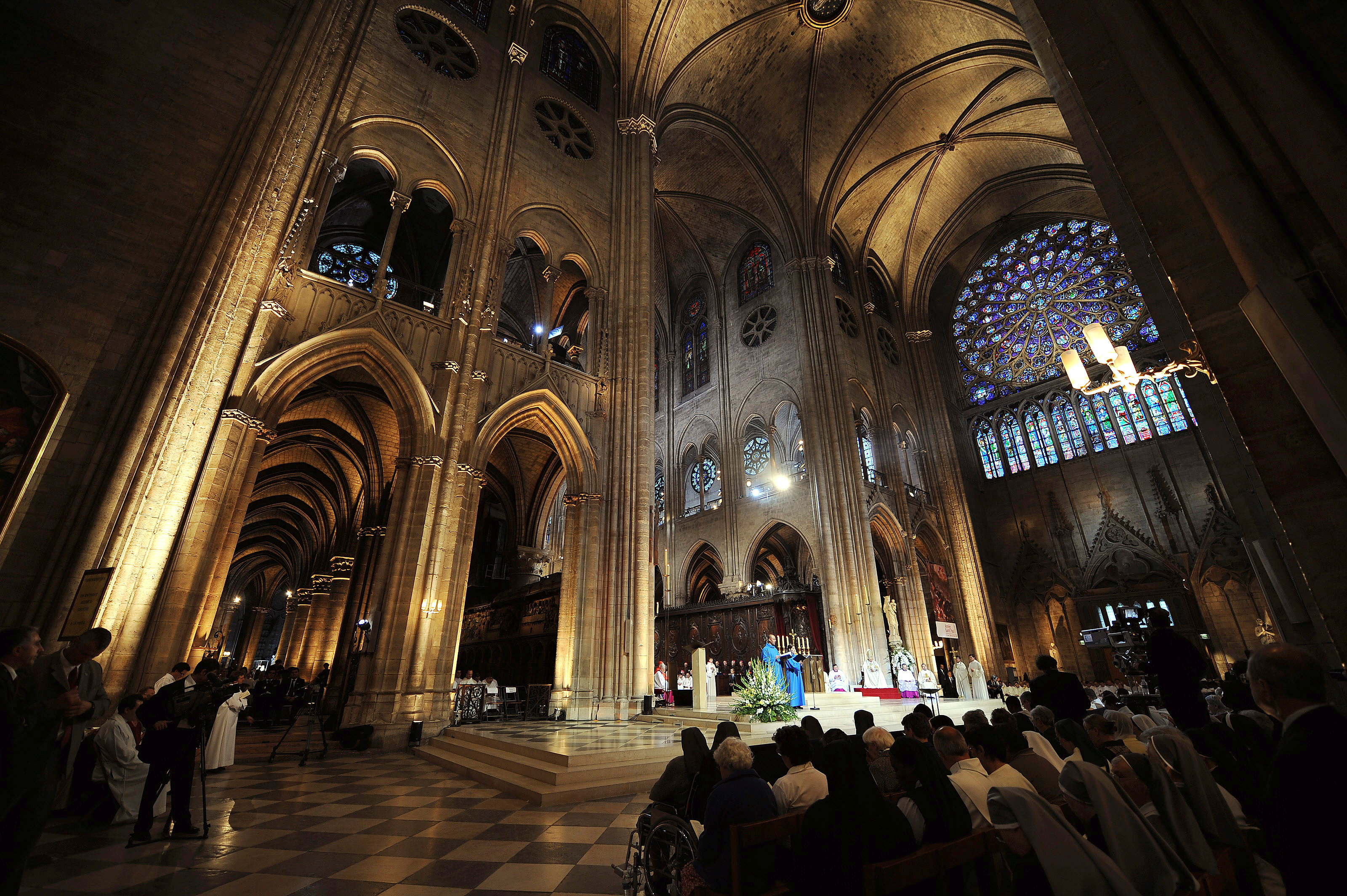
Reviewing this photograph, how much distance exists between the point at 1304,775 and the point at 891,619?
16294 millimetres

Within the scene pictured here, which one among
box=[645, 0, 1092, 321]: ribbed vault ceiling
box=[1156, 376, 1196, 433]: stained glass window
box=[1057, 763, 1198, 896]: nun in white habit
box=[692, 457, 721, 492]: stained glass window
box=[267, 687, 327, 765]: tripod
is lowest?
box=[267, 687, 327, 765]: tripod

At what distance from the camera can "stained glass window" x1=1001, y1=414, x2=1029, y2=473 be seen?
23141 millimetres

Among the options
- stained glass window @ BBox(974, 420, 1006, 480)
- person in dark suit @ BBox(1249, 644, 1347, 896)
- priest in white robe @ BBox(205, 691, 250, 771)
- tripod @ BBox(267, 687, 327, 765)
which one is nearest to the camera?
person in dark suit @ BBox(1249, 644, 1347, 896)

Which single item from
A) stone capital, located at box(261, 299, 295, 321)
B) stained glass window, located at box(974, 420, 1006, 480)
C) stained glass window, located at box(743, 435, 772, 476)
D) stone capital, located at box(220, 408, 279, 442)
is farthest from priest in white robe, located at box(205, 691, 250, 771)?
stained glass window, located at box(974, 420, 1006, 480)

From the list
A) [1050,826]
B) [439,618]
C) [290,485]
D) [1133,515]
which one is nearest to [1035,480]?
[1133,515]

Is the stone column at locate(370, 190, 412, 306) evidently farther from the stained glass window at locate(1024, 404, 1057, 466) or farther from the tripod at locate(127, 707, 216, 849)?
the stained glass window at locate(1024, 404, 1057, 466)

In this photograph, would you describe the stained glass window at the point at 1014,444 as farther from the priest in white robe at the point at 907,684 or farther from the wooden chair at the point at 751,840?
the wooden chair at the point at 751,840

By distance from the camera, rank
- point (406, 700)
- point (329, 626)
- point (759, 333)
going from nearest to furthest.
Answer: point (406, 700) < point (329, 626) < point (759, 333)

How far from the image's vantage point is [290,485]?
20.3 m

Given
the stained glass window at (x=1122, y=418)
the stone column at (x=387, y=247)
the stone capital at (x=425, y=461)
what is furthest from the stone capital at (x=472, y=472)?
the stained glass window at (x=1122, y=418)

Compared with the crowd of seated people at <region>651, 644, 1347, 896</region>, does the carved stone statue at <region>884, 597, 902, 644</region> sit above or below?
above

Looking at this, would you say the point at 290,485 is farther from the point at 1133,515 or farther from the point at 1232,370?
the point at 1133,515

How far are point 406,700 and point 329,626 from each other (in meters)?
11.0

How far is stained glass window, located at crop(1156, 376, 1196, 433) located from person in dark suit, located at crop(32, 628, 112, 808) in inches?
1020
